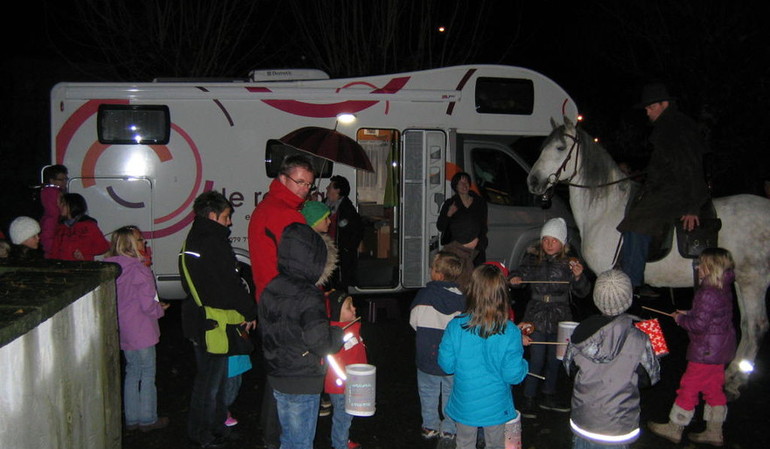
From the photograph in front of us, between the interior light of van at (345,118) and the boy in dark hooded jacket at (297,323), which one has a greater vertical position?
the interior light of van at (345,118)

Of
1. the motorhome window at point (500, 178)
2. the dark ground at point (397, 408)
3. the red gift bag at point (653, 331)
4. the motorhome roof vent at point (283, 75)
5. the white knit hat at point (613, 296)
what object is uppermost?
the motorhome roof vent at point (283, 75)

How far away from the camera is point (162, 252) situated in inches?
335

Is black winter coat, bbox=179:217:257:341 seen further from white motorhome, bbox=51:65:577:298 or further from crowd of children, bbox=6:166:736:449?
white motorhome, bbox=51:65:577:298

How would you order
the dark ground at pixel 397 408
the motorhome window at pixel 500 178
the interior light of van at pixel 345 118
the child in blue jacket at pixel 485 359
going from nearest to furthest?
1. the child in blue jacket at pixel 485 359
2. the dark ground at pixel 397 408
3. the interior light of van at pixel 345 118
4. the motorhome window at pixel 500 178

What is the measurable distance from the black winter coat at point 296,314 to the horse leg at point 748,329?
4.31 metres

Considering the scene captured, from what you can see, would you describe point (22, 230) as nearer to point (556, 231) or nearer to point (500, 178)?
point (556, 231)

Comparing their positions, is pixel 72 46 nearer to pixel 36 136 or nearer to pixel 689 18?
pixel 36 136

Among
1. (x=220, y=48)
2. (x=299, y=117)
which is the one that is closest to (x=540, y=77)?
(x=299, y=117)

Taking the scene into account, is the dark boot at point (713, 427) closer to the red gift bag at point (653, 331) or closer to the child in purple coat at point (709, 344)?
the child in purple coat at point (709, 344)

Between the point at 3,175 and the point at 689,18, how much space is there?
18982 millimetres

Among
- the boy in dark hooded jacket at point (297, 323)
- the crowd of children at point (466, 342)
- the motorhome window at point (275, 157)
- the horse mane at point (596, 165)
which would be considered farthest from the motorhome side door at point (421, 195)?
the boy in dark hooded jacket at point (297, 323)

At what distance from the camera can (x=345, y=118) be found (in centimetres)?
880

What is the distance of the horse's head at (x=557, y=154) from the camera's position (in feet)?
22.1

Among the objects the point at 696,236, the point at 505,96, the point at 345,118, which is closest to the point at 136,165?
the point at 345,118
